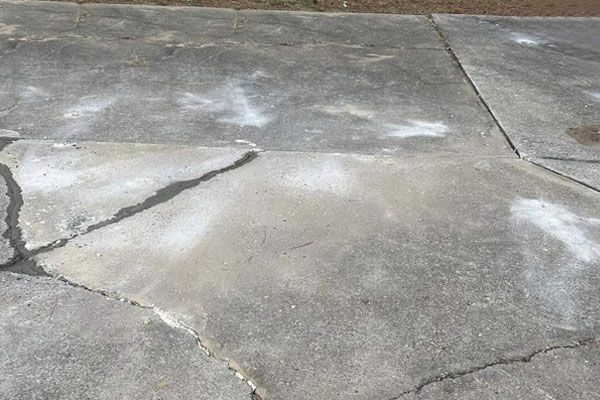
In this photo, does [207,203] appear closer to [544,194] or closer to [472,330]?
[472,330]

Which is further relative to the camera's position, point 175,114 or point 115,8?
point 115,8

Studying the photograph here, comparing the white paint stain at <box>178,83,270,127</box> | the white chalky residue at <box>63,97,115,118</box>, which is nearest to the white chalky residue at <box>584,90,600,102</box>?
the white paint stain at <box>178,83,270,127</box>

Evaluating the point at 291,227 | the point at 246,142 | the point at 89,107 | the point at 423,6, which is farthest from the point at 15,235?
the point at 423,6

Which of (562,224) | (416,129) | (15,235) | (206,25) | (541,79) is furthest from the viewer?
(206,25)

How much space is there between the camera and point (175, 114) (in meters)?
6.41

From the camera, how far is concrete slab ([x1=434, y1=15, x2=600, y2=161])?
6.29 m

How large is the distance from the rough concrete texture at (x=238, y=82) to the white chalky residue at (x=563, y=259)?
1090 mm

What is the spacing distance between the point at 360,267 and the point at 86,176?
2307 millimetres

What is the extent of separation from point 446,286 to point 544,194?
63.7 inches

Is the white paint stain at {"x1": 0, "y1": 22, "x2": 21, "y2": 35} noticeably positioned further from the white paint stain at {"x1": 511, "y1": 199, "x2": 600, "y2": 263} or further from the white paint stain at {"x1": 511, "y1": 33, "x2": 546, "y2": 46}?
the white paint stain at {"x1": 511, "y1": 199, "x2": 600, "y2": 263}

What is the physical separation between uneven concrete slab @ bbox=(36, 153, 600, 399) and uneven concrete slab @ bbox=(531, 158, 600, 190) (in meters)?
0.14

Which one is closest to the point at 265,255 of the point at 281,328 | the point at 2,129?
the point at 281,328

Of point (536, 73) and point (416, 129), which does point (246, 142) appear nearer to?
point (416, 129)

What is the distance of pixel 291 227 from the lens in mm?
4555
